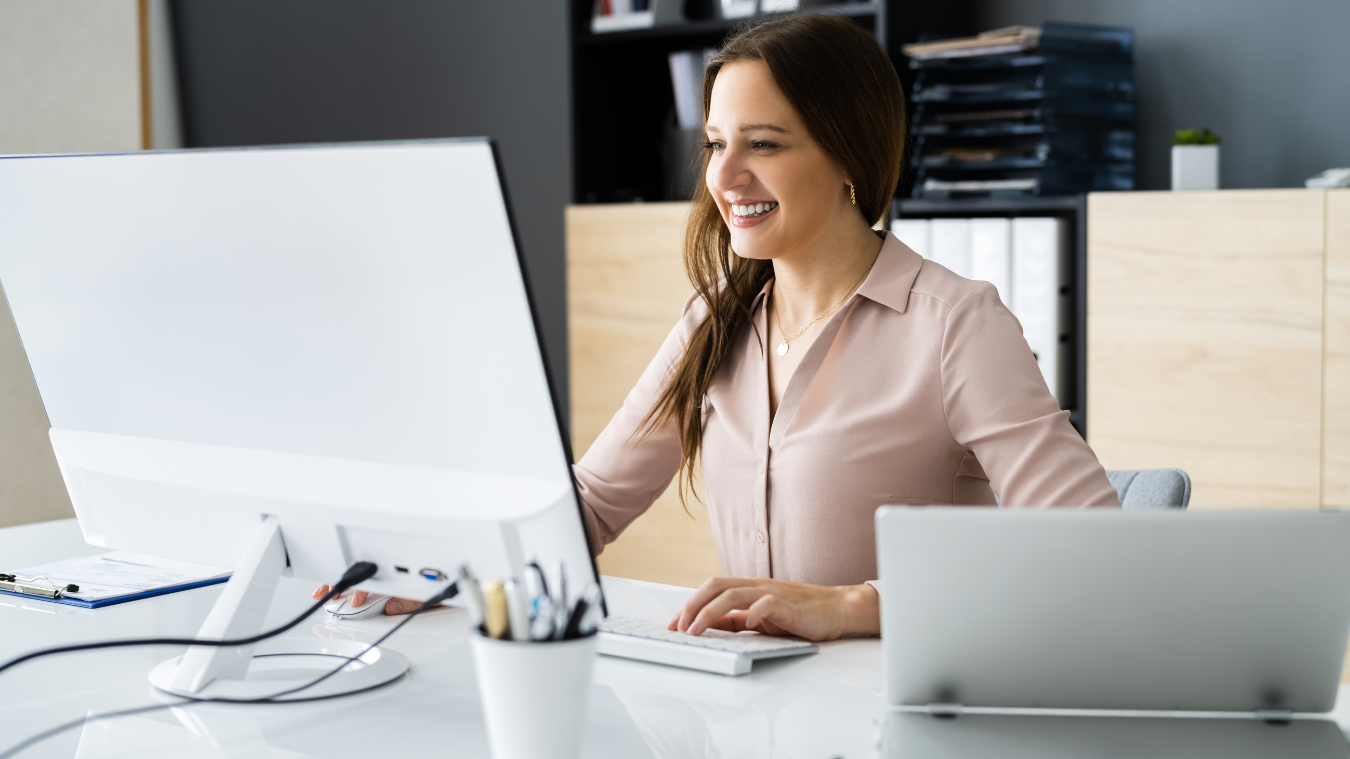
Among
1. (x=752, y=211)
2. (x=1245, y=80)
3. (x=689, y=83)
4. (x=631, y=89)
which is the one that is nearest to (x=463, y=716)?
(x=752, y=211)

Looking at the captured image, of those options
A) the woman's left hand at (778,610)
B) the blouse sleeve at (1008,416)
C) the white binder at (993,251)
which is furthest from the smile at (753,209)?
the white binder at (993,251)

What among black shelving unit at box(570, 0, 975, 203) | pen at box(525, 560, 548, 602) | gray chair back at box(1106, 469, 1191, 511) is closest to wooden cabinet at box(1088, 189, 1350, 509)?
black shelving unit at box(570, 0, 975, 203)

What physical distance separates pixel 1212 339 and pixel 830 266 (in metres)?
1.03

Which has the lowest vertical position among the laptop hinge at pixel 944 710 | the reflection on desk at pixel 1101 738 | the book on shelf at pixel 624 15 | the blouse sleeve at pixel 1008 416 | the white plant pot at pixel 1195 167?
the reflection on desk at pixel 1101 738

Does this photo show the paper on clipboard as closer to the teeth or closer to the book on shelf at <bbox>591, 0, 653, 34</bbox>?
the teeth

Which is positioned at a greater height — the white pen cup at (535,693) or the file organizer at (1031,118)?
the file organizer at (1031,118)

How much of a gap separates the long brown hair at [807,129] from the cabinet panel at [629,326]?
3.48 ft

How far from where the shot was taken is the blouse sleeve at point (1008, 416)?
128 cm

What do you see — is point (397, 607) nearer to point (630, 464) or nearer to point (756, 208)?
point (630, 464)

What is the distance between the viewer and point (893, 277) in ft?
4.93

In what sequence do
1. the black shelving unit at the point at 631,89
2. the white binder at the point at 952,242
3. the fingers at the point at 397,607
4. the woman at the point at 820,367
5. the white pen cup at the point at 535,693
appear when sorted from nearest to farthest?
the white pen cup at the point at 535,693 < the fingers at the point at 397,607 < the woman at the point at 820,367 < the white binder at the point at 952,242 < the black shelving unit at the point at 631,89

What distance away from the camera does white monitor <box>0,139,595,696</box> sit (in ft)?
2.83

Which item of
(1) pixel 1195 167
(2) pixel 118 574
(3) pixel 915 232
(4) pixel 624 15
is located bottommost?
(2) pixel 118 574

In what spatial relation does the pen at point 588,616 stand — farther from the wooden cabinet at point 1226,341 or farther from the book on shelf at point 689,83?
the book on shelf at point 689,83
